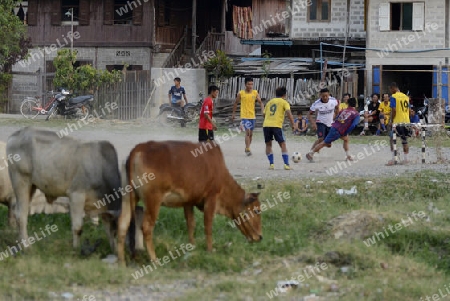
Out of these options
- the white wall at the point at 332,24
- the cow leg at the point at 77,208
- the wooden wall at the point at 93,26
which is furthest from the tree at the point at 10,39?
the cow leg at the point at 77,208

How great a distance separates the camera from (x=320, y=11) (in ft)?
125

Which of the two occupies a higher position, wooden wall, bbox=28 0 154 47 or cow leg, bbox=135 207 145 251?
wooden wall, bbox=28 0 154 47

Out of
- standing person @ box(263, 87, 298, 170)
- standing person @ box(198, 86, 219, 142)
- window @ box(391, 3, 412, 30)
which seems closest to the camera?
standing person @ box(263, 87, 298, 170)

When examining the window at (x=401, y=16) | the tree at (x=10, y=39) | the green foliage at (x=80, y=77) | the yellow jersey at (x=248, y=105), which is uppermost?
the window at (x=401, y=16)

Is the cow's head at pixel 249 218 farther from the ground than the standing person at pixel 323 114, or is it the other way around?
the standing person at pixel 323 114

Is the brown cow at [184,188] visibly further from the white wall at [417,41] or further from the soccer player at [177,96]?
the white wall at [417,41]

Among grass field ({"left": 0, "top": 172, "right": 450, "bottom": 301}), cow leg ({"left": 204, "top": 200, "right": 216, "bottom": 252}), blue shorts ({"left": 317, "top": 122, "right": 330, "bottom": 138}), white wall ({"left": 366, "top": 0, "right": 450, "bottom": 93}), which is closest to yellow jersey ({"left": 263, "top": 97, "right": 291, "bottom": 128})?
blue shorts ({"left": 317, "top": 122, "right": 330, "bottom": 138})

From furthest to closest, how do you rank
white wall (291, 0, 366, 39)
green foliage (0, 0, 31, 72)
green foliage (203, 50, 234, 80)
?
white wall (291, 0, 366, 39), green foliage (203, 50, 234, 80), green foliage (0, 0, 31, 72)

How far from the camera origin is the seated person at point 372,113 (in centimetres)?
3008

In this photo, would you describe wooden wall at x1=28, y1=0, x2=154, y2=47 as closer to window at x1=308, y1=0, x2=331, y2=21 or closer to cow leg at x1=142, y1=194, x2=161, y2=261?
window at x1=308, y1=0, x2=331, y2=21

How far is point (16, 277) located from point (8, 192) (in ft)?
7.87

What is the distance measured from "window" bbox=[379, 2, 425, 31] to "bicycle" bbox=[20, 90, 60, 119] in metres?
12.4

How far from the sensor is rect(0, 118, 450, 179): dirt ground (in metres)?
17.9

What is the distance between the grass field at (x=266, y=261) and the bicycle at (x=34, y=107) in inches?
809
